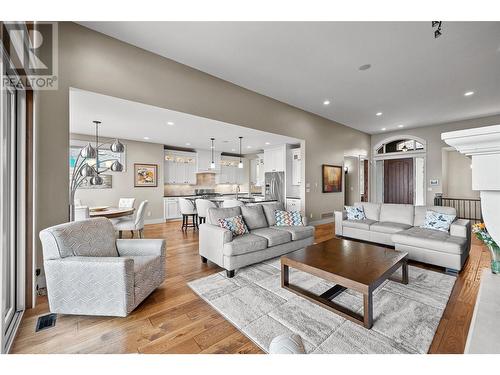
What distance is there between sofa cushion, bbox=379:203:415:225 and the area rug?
57.5 inches

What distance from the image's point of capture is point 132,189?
21.2 feet

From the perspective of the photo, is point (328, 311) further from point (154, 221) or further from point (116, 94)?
point (154, 221)

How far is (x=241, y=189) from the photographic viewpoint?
32.0 ft

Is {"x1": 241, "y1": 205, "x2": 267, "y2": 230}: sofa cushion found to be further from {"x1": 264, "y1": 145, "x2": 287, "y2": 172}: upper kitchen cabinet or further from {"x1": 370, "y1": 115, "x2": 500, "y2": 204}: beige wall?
{"x1": 370, "y1": 115, "x2": 500, "y2": 204}: beige wall

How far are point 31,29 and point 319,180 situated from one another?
6048 millimetres

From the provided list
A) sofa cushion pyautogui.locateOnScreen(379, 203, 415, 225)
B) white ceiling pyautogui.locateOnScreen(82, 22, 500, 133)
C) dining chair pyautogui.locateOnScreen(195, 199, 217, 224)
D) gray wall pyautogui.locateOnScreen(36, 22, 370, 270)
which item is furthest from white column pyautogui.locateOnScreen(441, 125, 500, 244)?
dining chair pyautogui.locateOnScreen(195, 199, 217, 224)

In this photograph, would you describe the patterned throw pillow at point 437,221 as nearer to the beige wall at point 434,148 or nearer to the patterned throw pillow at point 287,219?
the patterned throw pillow at point 287,219

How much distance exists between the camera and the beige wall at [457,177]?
7.16 m

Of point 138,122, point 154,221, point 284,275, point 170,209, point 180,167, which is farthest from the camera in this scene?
point 180,167

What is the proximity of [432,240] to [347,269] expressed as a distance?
71.3 inches

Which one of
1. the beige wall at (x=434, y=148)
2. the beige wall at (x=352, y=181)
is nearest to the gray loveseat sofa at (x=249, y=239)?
the beige wall at (x=352, y=181)
